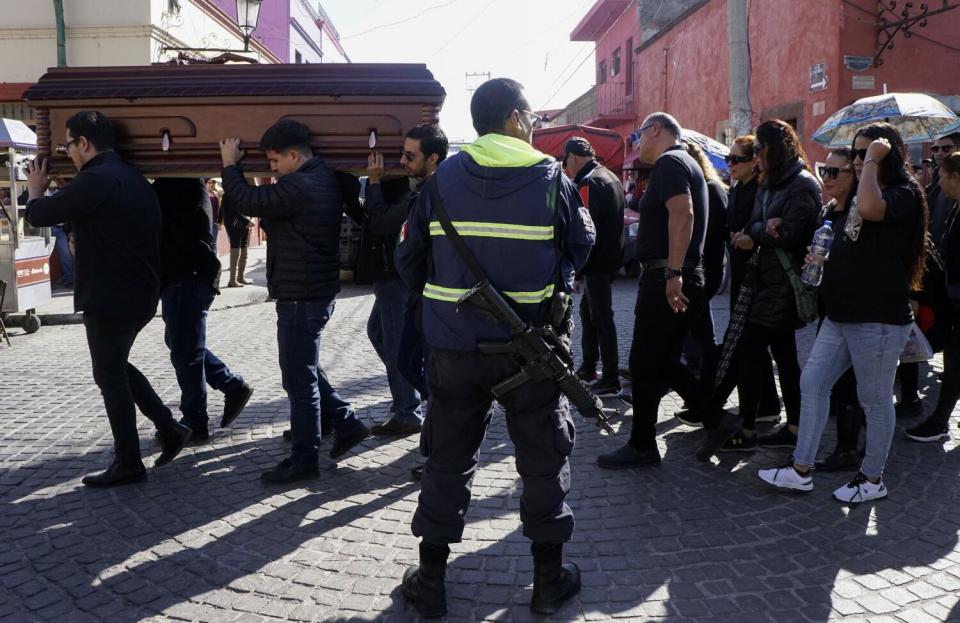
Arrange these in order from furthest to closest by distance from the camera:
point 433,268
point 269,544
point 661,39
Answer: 1. point 661,39
2. point 269,544
3. point 433,268

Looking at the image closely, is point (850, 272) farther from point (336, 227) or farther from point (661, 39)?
point (661, 39)

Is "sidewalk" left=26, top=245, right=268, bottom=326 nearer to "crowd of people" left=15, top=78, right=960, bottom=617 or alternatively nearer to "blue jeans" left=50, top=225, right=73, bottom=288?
"blue jeans" left=50, top=225, right=73, bottom=288

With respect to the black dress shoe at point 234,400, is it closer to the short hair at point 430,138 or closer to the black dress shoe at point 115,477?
the black dress shoe at point 115,477

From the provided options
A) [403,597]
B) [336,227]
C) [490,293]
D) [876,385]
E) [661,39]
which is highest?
[661,39]

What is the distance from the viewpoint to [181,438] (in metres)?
4.52

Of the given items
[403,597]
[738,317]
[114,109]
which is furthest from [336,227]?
[738,317]

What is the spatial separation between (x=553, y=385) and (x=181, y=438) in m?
2.58

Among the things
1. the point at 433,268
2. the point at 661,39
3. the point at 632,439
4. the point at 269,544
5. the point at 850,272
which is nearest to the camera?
the point at 433,268

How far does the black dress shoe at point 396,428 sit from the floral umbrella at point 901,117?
5.86 m

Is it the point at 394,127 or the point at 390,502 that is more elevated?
the point at 394,127

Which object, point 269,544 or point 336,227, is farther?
point 336,227

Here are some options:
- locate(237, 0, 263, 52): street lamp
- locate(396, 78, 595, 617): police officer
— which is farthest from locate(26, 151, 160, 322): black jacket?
locate(237, 0, 263, 52): street lamp

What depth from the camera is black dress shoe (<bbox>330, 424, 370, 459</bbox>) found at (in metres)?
4.52

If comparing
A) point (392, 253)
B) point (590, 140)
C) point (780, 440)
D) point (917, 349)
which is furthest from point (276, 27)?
point (917, 349)
